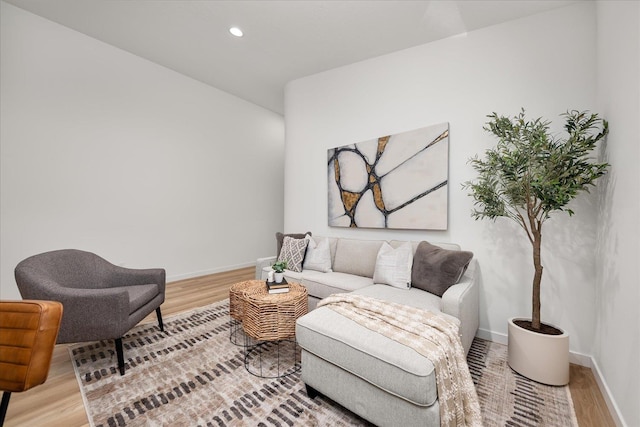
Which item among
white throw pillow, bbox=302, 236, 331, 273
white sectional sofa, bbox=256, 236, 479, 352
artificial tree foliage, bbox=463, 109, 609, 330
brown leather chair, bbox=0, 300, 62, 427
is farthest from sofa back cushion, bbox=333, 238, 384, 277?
brown leather chair, bbox=0, 300, 62, 427

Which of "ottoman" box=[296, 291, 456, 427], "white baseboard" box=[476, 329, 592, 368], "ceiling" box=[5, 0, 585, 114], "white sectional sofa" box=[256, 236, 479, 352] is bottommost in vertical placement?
"white baseboard" box=[476, 329, 592, 368]

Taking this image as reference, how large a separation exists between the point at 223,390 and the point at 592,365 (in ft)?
8.91

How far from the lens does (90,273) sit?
2.35 metres

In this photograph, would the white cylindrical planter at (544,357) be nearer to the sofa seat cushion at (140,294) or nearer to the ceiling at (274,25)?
the ceiling at (274,25)

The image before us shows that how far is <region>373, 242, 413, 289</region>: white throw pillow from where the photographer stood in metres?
2.47

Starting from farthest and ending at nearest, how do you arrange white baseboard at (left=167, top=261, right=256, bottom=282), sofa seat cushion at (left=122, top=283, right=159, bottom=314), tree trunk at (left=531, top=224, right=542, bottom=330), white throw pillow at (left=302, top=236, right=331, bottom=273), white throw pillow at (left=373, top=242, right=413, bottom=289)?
1. white baseboard at (left=167, top=261, right=256, bottom=282)
2. white throw pillow at (left=302, top=236, right=331, bottom=273)
3. white throw pillow at (left=373, top=242, right=413, bottom=289)
4. sofa seat cushion at (left=122, top=283, right=159, bottom=314)
5. tree trunk at (left=531, top=224, right=542, bottom=330)

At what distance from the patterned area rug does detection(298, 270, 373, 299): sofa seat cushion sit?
60cm

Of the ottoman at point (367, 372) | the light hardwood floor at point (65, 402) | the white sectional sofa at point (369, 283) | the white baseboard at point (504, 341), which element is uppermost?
the white sectional sofa at point (369, 283)

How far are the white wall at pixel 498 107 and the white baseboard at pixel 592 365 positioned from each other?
0.08 ft

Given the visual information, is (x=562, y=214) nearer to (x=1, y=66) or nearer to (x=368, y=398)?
(x=368, y=398)

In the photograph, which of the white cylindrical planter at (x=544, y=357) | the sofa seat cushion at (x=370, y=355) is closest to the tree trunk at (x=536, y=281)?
the white cylindrical planter at (x=544, y=357)

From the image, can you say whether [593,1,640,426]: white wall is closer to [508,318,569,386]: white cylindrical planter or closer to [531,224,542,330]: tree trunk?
[508,318,569,386]: white cylindrical planter

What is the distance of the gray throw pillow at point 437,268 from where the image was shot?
2.19 m

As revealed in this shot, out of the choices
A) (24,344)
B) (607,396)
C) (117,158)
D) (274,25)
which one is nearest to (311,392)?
(24,344)
